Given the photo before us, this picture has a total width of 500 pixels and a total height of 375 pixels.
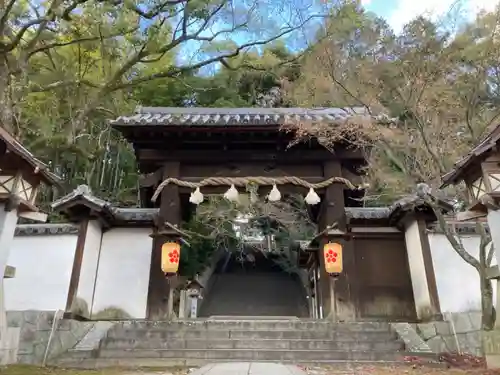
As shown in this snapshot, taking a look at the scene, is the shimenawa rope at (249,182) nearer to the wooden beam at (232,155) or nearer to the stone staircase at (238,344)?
the wooden beam at (232,155)

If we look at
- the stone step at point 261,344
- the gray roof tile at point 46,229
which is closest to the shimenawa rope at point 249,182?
the gray roof tile at point 46,229

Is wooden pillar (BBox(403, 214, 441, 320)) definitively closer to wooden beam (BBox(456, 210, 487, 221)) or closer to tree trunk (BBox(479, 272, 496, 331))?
tree trunk (BBox(479, 272, 496, 331))

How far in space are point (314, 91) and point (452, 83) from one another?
2.99m

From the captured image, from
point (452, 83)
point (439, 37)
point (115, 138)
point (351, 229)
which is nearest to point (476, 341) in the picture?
point (351, 229)

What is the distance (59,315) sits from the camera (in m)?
8.95

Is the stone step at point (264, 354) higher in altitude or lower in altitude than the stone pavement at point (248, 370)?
higher

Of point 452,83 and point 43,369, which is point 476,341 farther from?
point 43,369

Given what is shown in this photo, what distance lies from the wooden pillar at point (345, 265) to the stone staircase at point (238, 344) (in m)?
1.10

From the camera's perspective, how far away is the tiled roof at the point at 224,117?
10.6 meters

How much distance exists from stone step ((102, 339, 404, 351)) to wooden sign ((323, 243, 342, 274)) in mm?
2107

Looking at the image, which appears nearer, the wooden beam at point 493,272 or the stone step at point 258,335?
the wooden beam at point 493,272

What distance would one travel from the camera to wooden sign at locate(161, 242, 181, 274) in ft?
32.4

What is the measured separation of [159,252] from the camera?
34.4 feet

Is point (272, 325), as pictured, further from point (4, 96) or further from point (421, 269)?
point (4, 96)
